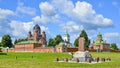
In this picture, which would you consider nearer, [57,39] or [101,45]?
[101,45]

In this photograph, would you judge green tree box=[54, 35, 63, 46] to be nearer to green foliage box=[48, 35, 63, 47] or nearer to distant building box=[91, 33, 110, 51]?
green foliage box=[48, 35, 63, 47]

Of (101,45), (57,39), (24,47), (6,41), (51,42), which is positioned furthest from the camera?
(51,42)

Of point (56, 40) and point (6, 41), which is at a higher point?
point (56, 40)

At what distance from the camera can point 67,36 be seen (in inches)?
6353

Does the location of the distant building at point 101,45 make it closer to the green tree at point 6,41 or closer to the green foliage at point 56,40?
the green foliage at point 56,40

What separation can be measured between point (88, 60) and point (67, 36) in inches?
4168

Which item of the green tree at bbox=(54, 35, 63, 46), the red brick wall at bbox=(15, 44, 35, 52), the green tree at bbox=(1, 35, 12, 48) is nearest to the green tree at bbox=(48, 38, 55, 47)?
the green tree at bbox=(54, 35, 63, 46)

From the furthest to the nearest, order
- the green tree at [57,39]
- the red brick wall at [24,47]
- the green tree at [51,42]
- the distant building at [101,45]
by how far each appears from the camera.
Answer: the green tree at [51,42] < the green tree at [57,39] < the distant building at [101,45] < the red brick wall at [24,47]

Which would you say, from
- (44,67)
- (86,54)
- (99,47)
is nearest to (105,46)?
(99,47)

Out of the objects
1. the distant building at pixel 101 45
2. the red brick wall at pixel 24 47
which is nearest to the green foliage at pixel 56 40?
the distant building at pixel 101 45

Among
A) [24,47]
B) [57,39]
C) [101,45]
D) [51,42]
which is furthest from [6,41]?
[101,45]

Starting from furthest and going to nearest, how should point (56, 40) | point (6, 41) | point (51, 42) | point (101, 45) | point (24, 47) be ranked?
1. point (51, 42)
2. point (56, 40)
3. point (6, 41)
4. point (24, 47)
5. point (101, 45)

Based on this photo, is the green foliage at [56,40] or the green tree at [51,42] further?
the green tree at [51,42]

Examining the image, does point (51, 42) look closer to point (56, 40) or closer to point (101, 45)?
point (56, 40)
